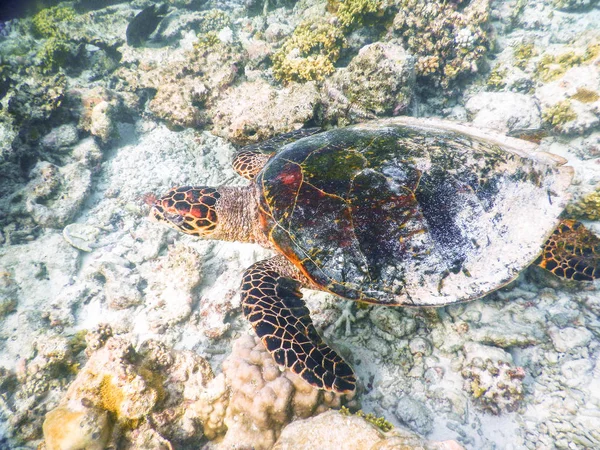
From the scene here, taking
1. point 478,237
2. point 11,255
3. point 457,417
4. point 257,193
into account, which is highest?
point 257,193

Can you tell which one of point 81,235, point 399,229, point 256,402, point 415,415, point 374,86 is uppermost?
point 374,86

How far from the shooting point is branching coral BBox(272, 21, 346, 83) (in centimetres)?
472

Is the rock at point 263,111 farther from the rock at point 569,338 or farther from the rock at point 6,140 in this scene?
the rock at point 569,338

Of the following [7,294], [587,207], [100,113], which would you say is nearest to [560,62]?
[587,207]

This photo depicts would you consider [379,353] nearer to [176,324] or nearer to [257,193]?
[257,193]

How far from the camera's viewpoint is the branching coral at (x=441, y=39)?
480 centimetres

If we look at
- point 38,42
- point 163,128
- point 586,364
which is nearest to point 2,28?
point 38,42

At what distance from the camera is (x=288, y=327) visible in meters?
2.27

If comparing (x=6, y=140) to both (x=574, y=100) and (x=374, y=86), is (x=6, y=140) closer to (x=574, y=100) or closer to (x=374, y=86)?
(x=374, y=86)

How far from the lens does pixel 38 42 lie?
328 inches

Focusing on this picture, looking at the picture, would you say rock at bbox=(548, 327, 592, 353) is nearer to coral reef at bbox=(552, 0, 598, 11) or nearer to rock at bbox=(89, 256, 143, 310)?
rock at bbox=(89, 256, 143, 310)

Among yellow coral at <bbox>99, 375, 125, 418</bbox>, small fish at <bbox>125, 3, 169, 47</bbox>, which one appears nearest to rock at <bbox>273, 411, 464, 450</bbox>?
yellow coral at <bbox>99, 375, 125, 418</bbox>

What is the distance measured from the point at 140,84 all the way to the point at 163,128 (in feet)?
3.92

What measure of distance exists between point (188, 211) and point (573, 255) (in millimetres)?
4000
